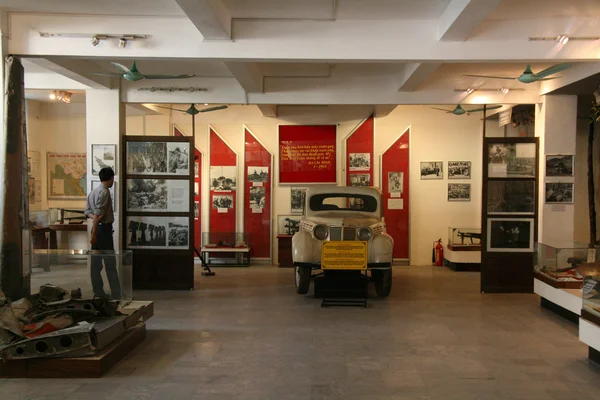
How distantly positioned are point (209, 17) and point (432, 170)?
753cm

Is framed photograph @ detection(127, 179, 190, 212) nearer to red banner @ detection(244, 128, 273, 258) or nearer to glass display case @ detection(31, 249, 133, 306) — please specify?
glass display case @ detection(31, 249, 133, 306)

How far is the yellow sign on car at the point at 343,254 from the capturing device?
7.23 meters

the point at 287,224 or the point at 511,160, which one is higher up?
the point at 511,160

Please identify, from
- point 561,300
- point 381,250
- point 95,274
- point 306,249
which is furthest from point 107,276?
point 561,300

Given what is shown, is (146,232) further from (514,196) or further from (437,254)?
(437,254)

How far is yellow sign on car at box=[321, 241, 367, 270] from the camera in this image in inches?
285

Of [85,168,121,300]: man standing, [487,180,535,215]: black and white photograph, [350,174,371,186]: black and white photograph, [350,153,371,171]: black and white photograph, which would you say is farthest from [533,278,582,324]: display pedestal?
[85,168,121,300]: man standing

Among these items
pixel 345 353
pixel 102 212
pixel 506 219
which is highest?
pixel 102 212

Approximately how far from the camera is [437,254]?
11320 millimetres

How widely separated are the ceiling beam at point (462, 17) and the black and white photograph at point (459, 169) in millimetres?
5866

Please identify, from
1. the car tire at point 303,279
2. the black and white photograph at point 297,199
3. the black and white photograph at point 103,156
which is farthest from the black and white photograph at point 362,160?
the black and white photograph at point 103,156

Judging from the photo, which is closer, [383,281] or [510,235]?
[383,281]

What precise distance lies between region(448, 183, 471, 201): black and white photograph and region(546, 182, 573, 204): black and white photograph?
11.1 feet

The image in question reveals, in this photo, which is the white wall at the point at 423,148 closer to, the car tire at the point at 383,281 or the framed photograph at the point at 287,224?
the framed photograph at the point at 287,224
